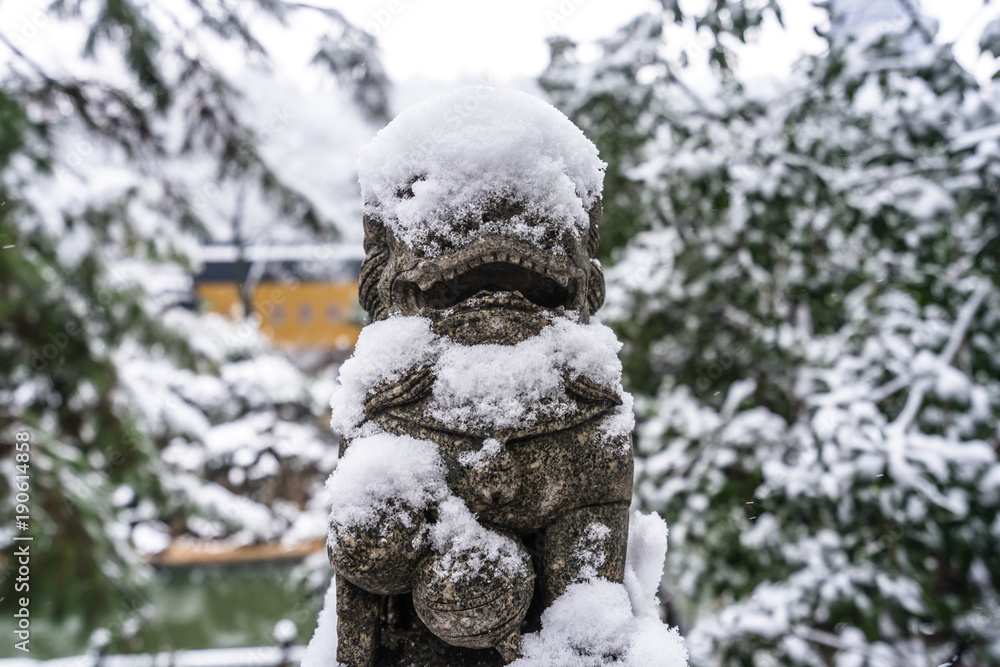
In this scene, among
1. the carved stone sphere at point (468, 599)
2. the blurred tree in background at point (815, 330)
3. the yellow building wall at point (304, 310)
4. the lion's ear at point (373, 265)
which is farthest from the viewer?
the yellow building wall at point (304, 310)

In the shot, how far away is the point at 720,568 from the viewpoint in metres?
2.65

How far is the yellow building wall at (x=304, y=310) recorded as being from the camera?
10859 mm

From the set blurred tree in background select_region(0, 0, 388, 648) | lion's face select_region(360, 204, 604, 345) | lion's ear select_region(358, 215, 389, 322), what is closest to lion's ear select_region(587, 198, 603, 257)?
lion's face select_region(360, 204, 604, 345)

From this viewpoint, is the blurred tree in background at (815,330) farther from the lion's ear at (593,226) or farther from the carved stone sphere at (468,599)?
the carved stone sphere at (468,599)

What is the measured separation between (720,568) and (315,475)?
20.4ft

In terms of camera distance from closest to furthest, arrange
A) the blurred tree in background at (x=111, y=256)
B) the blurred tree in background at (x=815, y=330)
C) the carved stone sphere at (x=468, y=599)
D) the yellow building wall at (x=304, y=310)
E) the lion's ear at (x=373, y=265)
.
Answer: the carved stone sphere at (x=468, y=599)
the lion's ear at (x=373, y=265)
the blurred tree in background at (x=815, y=330)
the blurred tree in background at (x=111, y=256)
the yellow building wall at (x=304, y=310)

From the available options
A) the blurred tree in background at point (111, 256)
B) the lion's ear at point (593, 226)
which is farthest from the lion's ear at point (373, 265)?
the blurred tree in background at point (111, 256)

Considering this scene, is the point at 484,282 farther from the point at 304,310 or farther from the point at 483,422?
the point at 304,310

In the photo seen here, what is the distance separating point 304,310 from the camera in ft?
37.2

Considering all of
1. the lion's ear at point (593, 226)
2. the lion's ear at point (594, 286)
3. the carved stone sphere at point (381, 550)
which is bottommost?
the carved stone sphere at point (381, 550)

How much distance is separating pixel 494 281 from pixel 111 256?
312cm

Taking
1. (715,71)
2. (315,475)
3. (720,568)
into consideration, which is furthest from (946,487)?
(315,475)

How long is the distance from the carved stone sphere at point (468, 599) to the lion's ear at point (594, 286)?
0.46m

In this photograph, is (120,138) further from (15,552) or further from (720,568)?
(720,568)
